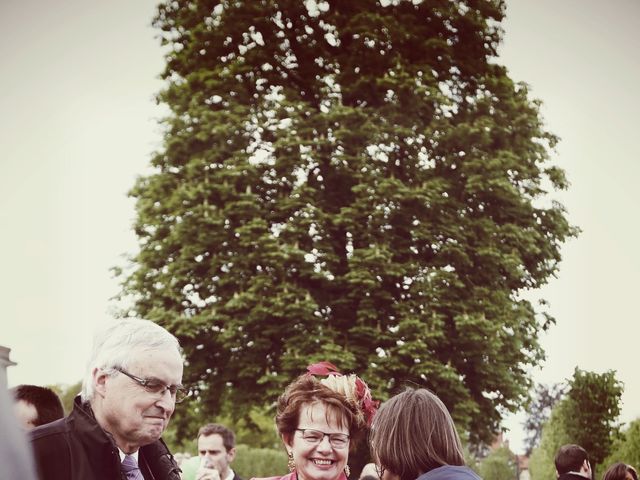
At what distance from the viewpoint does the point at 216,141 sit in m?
22.1

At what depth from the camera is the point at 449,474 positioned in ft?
12.5

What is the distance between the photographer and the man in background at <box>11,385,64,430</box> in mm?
5105

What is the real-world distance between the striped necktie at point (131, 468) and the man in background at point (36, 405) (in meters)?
1.77

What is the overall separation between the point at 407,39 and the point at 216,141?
18.3 feet

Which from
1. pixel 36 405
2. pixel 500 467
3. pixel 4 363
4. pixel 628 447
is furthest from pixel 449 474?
pixel 500 467

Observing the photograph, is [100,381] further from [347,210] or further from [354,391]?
[347,210]

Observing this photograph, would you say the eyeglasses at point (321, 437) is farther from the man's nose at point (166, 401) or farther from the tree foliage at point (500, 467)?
the tree foliage at point (500, 467)

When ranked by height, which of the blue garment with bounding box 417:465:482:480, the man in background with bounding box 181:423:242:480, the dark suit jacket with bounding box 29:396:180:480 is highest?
the dark suit jacket with bounding box 29:396:180:480

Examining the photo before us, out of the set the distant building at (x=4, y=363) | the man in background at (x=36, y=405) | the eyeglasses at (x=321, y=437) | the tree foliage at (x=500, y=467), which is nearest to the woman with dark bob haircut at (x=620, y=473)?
the eyeglasses at (x=321, y=437)

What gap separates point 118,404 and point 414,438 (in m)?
1.42

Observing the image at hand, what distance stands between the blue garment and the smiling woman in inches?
31.2

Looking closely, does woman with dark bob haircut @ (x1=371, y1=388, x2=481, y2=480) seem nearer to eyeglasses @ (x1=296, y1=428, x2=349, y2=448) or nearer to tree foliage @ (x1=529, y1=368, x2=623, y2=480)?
eyeglasses @ (x1=296, y1=428, x2=349, y2=448)

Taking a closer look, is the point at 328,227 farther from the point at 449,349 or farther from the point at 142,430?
the point at 142,430

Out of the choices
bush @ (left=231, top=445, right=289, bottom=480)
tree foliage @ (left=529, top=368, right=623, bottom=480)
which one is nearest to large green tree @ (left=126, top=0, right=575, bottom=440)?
tree foliage @ (left=529, top=368, right=623, bottom=480)
